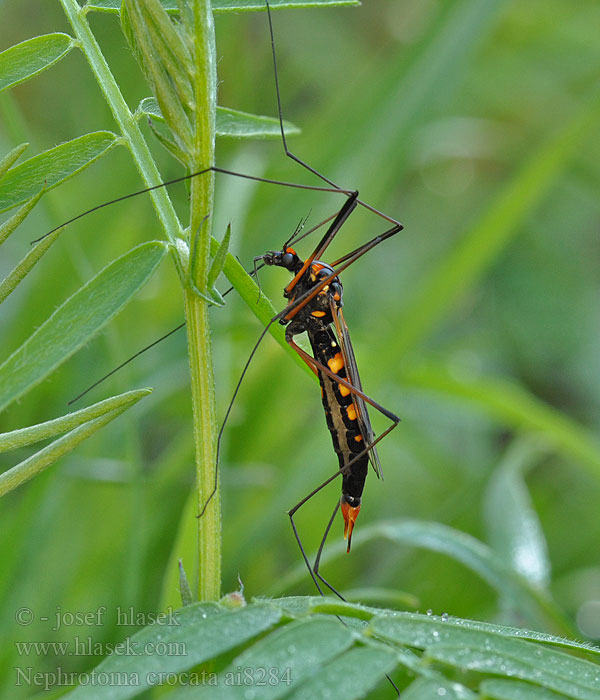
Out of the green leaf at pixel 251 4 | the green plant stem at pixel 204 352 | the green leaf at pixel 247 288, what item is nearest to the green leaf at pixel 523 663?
the green plant stem at pixel 204 352

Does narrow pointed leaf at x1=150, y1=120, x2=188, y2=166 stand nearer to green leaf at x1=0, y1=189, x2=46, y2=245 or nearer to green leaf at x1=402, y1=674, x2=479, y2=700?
green leaf at x1=0, y1=189, x2=46, y2=245

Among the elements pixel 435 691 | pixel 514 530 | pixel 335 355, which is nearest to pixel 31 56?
pixel 335 355

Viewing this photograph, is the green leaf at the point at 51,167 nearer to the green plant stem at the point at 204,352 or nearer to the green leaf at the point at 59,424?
the green plant stem at the point at 204,352

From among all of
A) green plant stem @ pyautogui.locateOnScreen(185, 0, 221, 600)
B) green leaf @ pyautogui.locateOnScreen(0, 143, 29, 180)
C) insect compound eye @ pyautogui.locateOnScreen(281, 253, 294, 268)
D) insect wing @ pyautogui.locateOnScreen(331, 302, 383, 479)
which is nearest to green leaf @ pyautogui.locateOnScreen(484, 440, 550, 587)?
insect wing @ pyautogui.locateOnScreen(331, 302, 383, 479)

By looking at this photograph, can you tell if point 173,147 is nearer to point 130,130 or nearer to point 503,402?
point 130,130

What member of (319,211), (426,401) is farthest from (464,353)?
(319,211)

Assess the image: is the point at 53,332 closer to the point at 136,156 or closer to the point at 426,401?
the point at 136,156
